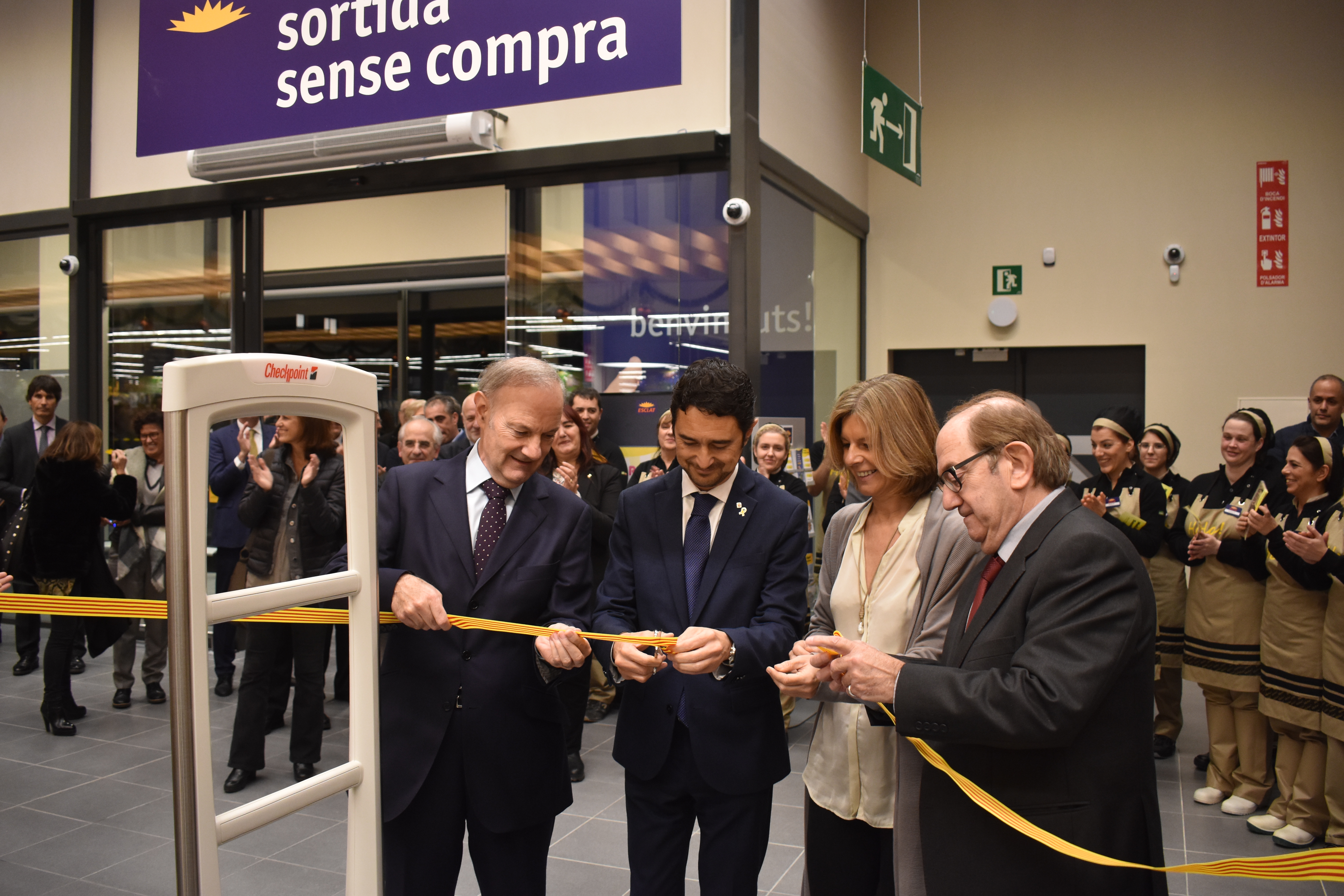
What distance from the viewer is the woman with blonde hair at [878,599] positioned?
2154mm

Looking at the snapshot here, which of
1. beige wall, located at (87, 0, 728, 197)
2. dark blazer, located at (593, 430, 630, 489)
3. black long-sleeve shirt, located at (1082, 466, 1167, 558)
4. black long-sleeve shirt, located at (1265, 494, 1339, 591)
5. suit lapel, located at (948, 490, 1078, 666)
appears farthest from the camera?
dark blazer, located at (593, 430, 630, 489)

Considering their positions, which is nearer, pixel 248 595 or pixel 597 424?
pixel 248 595

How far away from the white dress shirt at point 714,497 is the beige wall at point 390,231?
7527 mm

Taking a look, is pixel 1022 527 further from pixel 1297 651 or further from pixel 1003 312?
pixel 1003 312

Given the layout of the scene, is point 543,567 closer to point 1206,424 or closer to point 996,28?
point 1206,424

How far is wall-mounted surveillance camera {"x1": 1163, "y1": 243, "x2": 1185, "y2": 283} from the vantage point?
7.77 meters

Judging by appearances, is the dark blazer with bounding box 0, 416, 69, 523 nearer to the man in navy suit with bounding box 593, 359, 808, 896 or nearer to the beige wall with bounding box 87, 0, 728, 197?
the beige wall with bounding box 87, 0, 728, 197

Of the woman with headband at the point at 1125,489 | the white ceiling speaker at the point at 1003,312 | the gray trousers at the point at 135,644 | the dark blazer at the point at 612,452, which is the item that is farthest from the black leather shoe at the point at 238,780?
the white ceiling speaker at the point at 1003,312

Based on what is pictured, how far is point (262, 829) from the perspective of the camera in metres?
4.47

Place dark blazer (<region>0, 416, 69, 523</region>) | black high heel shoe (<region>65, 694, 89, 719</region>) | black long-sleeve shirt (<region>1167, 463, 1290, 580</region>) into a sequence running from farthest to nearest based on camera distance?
dark blazer (<region>0, 416, 69, 523</region>)
black high heel shoe (<region>65, 694, 89, 719</region>)
black long-sleeve shirt (<region>1167, 463, 1290, 580</region>)

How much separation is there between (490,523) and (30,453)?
620 centimetres

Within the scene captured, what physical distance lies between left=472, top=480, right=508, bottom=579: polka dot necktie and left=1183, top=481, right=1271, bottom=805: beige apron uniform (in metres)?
3.67

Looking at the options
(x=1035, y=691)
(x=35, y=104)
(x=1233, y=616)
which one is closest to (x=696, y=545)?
(x=1035, y=691)

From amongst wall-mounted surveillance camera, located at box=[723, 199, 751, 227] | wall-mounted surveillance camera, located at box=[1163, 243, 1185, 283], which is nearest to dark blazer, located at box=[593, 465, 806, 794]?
wall-mounted surveillance camera, located at box=[723, 199, 751, 227]
